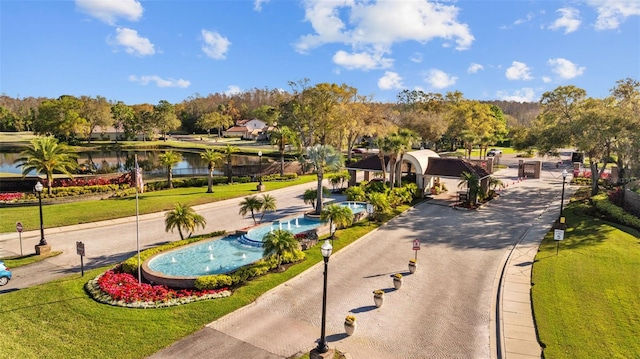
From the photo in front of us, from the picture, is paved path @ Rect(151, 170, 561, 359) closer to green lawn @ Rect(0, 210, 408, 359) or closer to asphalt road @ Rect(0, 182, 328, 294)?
green lawn @ Rect(0, 210, 408, 359)

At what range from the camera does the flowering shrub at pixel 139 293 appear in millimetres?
17000

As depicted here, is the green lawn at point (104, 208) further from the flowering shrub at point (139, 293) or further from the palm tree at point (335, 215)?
the palm tree at point (335, 215)

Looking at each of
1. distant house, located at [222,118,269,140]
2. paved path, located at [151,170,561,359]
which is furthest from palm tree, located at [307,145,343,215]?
distant house, located at [222,118,269,140]

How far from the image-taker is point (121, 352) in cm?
1342

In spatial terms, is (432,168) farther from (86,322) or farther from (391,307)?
(86,322)

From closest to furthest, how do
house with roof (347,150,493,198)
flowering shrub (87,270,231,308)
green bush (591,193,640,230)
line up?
flowering shrub (87,270,231,308) < green bush (591,193,640,230) < house with roof (347,150,493,198)

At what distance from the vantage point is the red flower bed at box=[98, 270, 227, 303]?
1723 cm

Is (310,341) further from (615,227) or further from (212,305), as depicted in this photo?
(615,227)

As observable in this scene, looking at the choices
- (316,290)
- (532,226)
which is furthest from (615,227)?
(316,290)

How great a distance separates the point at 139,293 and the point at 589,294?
19972mm

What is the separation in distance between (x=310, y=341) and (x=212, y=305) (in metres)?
4.83

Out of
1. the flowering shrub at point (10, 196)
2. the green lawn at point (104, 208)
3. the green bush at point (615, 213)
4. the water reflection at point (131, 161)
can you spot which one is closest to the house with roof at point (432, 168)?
the green bush at point (615, 213)

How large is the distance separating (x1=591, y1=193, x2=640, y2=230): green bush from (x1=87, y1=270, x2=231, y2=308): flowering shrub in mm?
27774

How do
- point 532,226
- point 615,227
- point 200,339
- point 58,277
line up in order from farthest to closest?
point 532,226 → point 615,227 → point 58,277 → point 200,339
